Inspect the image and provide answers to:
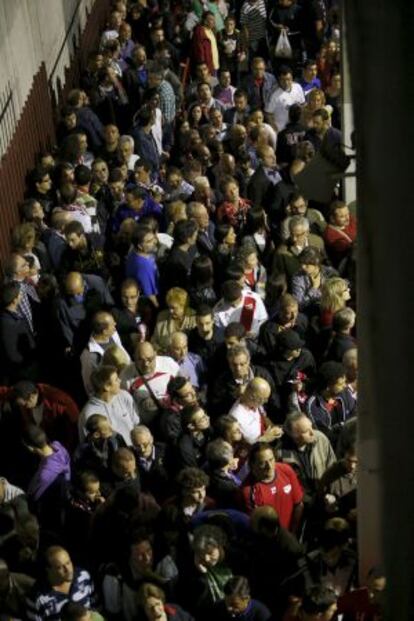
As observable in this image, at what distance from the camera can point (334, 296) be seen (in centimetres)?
1250

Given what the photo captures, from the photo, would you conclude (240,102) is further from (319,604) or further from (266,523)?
(319,604)

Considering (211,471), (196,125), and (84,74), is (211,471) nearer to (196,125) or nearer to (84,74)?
(196,125)

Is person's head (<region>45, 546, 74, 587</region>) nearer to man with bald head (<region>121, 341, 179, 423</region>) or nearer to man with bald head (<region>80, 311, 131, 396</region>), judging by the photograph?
man with bald head (<region>121, 341, 179, 423</region>)

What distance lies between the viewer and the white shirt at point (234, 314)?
1248 centimetres

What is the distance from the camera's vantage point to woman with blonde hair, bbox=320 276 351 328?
41.0 ft

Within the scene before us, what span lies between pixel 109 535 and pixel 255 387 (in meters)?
1.73

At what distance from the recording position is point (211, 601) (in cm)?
926

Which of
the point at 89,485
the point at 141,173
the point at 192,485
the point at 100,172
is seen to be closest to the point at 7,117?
the point at 100,172

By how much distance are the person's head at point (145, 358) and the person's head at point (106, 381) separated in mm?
307

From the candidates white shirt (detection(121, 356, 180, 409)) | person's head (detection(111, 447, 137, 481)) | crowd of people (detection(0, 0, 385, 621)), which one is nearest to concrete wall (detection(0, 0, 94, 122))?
crowd of people (detection(0, 0, 385, 621))

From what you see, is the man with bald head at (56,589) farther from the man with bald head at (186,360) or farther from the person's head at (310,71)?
the person's head at (310,71)

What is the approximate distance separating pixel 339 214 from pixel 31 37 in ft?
21.5

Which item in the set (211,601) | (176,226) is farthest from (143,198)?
(211,601)

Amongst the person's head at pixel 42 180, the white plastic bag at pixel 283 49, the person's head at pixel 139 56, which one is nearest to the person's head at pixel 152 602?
the person's head at pixel 42 180
